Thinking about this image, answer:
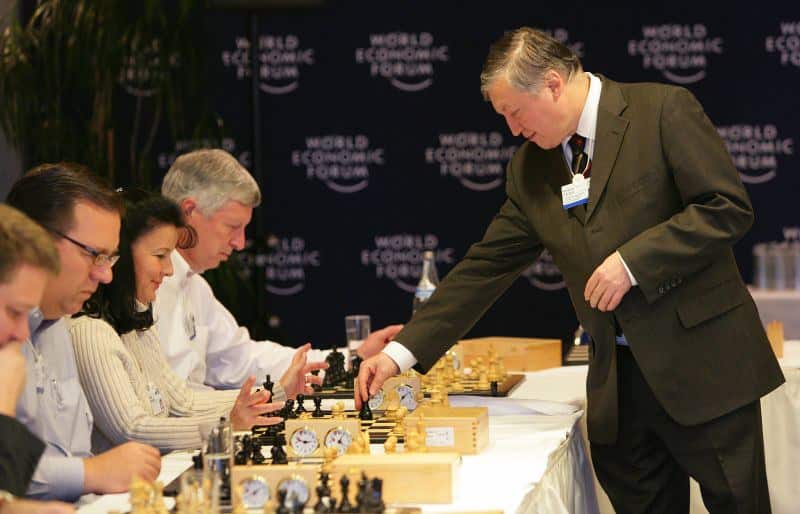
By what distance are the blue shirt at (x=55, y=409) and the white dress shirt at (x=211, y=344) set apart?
3.83ft

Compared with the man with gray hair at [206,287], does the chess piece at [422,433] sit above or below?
below

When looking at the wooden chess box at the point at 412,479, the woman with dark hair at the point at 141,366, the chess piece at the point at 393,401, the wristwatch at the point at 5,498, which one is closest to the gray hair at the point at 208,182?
the woman with dark hair at the point at 141,366

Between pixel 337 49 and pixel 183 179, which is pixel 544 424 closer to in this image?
pixel 183 179

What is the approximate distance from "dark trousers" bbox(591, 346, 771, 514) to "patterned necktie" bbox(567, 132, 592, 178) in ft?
1.54

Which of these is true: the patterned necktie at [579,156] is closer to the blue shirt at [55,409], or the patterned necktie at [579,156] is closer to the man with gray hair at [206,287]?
the man with gray hair at [206,287]

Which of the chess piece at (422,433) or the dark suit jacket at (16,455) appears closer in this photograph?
the dark suit jacket at (16,455)

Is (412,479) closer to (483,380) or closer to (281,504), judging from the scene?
(281,504)

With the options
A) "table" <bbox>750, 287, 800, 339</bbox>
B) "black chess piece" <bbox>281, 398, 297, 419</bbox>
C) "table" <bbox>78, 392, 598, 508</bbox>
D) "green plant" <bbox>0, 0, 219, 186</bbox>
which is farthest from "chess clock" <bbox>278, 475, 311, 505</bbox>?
"table" <bbox>750, 287, 800, 339</bbox>

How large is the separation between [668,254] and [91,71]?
13.2ft

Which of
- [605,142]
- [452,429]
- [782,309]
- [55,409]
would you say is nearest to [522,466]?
[452,429]

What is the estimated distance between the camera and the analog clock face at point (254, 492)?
2.13 m

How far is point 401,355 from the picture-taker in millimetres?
3164

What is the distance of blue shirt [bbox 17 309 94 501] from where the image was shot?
2.25 m

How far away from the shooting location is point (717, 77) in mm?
6727
